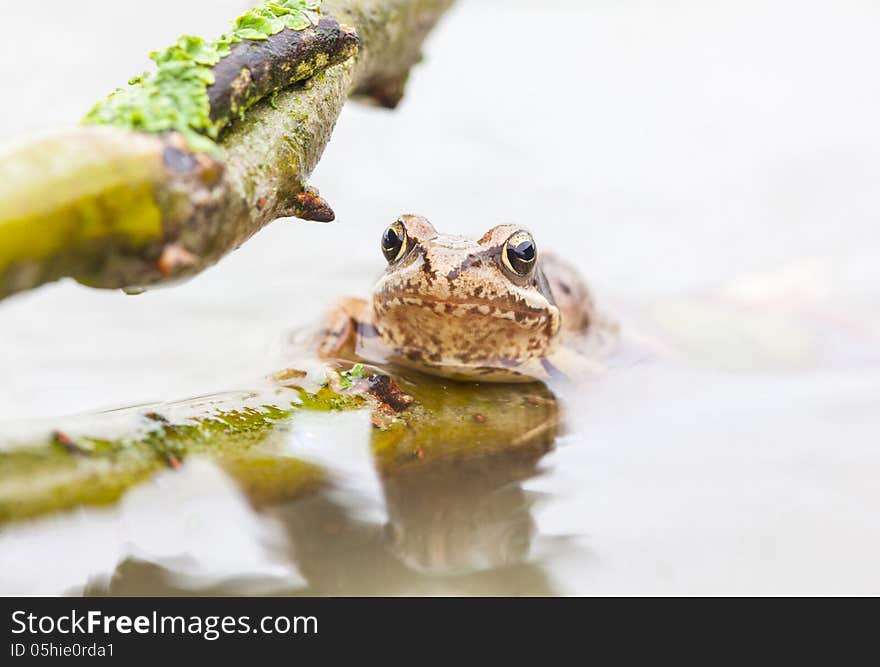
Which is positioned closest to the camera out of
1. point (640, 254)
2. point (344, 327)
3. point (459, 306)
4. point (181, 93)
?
point (181, 93)

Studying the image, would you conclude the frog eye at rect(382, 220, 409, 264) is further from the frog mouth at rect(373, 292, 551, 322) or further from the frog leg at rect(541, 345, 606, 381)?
the frog leg at rect(541, 345, 606, 381)

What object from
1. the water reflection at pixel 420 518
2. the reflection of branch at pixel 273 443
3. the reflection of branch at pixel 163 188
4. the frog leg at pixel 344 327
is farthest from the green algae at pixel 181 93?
the frog leg at pixel 344 327

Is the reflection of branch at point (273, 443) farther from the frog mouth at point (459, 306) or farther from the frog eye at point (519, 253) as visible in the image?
the frog eye at point (519, 253)

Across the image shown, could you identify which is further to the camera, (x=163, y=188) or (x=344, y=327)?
(x=344, y=327)

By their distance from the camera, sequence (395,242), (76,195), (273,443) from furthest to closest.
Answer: (395,242) → (273,443) → (76,195)

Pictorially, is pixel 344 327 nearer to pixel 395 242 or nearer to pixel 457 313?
pixel 395 242

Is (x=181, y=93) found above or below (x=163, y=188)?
above

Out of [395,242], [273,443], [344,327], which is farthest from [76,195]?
[344,327]
